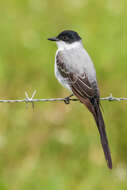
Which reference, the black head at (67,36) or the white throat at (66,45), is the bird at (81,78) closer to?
the white throat at (66,45)

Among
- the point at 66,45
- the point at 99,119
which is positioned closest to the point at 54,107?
the point at 66,45

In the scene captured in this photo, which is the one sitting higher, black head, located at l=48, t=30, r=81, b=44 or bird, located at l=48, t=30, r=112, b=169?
black head, located at l=48, t=30, r=81, b=44

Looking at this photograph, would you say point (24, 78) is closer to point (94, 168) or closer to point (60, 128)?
point (60, 128)

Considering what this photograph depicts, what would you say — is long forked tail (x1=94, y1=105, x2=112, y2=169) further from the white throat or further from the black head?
the black head

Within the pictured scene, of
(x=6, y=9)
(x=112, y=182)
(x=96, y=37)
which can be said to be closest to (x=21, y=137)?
(x=112, y=182)

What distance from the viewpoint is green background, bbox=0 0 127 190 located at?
5992 mm

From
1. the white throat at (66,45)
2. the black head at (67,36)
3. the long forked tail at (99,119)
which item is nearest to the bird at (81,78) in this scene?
the long forked tail at (99,119)

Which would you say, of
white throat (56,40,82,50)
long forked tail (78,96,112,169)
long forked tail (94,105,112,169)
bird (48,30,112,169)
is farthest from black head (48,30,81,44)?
long forked tail (94,105,112,169)

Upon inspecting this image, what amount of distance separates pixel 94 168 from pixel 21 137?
3.23ft

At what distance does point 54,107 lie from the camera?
6863 millimetres

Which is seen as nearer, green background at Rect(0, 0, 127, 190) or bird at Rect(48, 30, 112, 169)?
bird at Rect(48, 30, 112, 169)

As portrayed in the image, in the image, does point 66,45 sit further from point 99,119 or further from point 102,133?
point 102,133

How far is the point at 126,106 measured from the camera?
22.6ft

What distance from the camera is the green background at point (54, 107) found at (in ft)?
19.7
